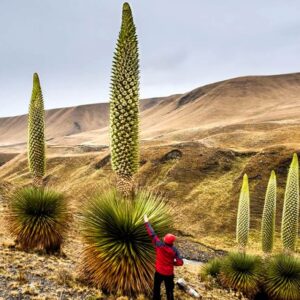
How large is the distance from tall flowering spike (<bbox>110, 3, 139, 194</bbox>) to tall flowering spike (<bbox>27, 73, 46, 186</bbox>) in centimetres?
491

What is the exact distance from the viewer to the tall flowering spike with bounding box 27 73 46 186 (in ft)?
41.5

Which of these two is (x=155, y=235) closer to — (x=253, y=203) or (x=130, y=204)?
(x=130, y=204)

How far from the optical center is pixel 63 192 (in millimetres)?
13820

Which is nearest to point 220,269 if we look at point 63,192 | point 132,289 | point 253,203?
point 63,192

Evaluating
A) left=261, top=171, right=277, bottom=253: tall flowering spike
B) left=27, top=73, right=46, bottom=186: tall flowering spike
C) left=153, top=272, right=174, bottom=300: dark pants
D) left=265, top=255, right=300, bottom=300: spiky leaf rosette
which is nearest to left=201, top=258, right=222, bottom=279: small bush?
left=265, top=255, right=300, bottom=300: spiky leaf rosette

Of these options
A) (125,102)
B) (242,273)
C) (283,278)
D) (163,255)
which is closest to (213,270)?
(242,273)

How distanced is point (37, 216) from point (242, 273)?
32.6 ft

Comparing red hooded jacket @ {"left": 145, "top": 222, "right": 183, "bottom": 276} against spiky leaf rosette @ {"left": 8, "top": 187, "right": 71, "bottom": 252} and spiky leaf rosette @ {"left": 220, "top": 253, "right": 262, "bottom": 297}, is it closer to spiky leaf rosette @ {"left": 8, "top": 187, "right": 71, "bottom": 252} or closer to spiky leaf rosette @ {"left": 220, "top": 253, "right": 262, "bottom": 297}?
spiky leaf rosette @ {"left": 8, "top": 187, "right": 71, "bottom": 252}

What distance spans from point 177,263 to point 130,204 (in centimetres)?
173

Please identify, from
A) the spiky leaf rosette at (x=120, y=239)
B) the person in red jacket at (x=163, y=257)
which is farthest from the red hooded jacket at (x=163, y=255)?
the spiky leaf rosette at (x=120, y=239)

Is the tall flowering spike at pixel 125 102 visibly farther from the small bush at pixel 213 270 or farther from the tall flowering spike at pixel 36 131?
the small bush at pixel 213 270

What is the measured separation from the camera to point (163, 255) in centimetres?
853

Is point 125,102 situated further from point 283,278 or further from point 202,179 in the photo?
point 202,179

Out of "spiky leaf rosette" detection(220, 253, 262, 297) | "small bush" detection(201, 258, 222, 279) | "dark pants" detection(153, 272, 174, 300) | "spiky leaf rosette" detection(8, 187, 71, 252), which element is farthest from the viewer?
"small bush" detection(201, 258, 222, 279)
